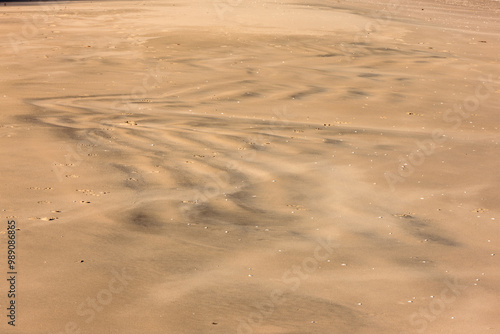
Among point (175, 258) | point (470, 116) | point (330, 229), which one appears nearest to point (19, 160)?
point (175, 258)

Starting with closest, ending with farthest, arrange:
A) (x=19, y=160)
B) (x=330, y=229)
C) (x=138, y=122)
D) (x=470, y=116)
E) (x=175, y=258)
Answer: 1. (x=175, y=258)
2. (x=330, y=229)
3. (x=19, y=160)
4. (x=138, y=122)
5. (x=470, y=116)

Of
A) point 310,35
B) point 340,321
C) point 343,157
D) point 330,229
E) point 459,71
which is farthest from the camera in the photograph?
point 310,35

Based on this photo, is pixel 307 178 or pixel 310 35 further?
pixel 310 35

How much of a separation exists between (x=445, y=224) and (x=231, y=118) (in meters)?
3.22

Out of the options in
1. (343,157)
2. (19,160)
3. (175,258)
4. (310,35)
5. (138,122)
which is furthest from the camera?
(310,35)

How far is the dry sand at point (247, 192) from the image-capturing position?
339cm

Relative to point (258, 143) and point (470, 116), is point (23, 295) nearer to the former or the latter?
point (258, 143)

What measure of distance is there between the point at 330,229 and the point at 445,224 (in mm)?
835

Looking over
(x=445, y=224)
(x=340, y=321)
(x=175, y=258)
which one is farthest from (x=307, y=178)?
(x=340, y=321)

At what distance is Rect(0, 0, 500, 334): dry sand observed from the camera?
11.1 ft

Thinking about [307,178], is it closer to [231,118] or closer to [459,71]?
[231,118]

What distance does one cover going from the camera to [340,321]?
3277 mm

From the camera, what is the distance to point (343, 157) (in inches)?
237

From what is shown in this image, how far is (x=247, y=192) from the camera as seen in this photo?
498cm
